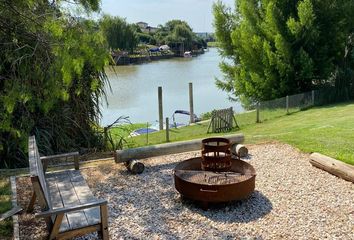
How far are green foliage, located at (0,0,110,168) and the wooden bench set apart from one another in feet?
2.48

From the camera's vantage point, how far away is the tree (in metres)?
21.1

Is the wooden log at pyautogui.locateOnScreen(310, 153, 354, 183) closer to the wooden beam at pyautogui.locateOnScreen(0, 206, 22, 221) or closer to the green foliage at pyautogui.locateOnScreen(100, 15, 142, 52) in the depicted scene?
the wooden beam at pyautogui.locateOnScreen(0, 206, 22, 221)

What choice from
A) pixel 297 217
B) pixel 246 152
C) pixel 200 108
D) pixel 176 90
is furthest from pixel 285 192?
pixel 176 90

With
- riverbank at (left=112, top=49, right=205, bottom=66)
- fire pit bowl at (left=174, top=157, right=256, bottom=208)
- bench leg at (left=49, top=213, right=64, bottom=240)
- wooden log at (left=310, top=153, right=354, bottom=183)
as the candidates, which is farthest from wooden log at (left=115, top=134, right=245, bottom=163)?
riverbank at (left=112, top=49, right=205, bottom=66)

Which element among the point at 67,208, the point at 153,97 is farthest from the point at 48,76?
the point at 153,97

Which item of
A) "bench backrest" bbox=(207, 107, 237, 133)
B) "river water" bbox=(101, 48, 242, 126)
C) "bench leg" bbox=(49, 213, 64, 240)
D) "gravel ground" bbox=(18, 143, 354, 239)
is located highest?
"bench leg" bbox=(49, 213, 64, 240)

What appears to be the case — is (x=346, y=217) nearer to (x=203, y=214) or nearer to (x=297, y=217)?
(x=297, y=217)

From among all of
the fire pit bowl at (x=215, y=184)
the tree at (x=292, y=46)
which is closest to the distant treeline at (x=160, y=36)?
the tree at (x=292, y=46)

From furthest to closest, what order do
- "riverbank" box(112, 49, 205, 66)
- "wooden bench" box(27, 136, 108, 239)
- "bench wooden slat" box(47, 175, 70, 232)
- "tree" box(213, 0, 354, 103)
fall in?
"riverbank" box(112, 49, 205, 66)
"tree" box(213, 0, 354, 103)
"bench wooden slat" box(47, 175, 70, 232)
"wooden bench" box(27, 136, 108, 239)

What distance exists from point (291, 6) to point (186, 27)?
249 feet

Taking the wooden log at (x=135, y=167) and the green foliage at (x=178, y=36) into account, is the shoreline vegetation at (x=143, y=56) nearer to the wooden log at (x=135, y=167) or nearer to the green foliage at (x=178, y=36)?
the green foliage at (x=178, y=36)

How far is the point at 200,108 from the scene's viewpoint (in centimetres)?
2681

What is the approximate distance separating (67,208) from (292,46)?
2034 centimetres

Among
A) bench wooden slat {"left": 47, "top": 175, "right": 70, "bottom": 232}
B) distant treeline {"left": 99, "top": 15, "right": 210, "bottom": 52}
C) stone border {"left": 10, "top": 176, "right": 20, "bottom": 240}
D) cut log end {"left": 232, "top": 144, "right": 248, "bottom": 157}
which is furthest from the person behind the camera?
distant treeline {"left": 99, "top": 15, "right": 210, "bottom": 52}
